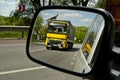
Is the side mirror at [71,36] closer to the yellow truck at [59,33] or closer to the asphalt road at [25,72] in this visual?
the yellow truck at [59,33]

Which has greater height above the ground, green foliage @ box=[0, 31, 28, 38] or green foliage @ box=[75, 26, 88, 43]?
green foliage @ box=[75, 26, 88, 43]

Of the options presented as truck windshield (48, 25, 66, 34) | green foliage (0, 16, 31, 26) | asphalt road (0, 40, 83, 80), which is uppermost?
truck windshield (48, 25, 66, 34)

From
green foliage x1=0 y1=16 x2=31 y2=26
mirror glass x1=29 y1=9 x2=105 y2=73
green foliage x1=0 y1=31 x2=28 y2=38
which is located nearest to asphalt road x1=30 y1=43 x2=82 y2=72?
mirror glass x1=29 y1=9 x2=105 y2=73

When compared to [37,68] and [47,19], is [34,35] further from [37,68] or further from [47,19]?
[37,68]

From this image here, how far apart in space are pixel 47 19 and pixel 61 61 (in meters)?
0.39

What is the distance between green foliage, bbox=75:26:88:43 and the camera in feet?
8.00

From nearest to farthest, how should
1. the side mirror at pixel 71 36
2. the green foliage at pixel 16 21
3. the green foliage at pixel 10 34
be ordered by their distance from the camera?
the side mirror at pixel 71 36
the green foliage at pixel 10 34
the green foliage at pixel 16 21

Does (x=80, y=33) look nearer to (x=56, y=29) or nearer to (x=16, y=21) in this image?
(x=56, y=29)

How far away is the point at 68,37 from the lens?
2947mm

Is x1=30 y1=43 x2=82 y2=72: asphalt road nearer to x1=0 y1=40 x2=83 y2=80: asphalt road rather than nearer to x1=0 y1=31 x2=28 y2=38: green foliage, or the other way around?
x1=0 y1=40 x2=83 y2=80: asphalt road

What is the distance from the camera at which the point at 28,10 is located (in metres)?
44.8

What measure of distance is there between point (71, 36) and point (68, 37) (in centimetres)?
12

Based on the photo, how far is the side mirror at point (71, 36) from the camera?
7.21ft

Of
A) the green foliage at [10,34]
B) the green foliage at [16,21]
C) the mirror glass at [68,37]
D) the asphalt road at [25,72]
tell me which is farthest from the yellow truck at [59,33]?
the green foliage at [16,21]
